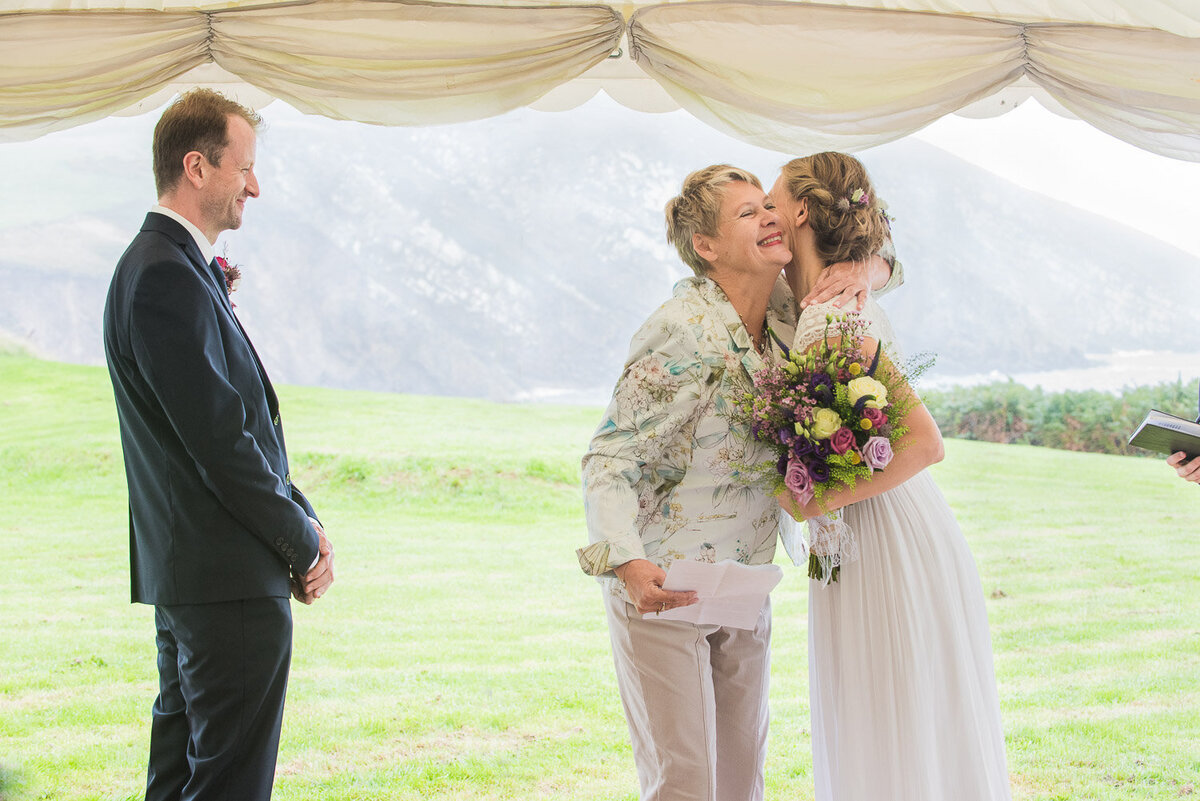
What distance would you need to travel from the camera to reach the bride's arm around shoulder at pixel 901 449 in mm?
2082

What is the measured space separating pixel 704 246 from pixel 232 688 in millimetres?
1497

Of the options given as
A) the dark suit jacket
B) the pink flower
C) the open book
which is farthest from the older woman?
the open book

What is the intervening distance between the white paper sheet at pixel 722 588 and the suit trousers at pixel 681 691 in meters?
0.06

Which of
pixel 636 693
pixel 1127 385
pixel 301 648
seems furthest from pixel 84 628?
pixel 1127 385

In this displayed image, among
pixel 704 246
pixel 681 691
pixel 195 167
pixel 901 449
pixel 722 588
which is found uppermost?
pixel 195 167

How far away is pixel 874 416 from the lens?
78.3 inches

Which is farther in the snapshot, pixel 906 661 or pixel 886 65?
pixel 886 65

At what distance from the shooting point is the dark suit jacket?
6.75 ft

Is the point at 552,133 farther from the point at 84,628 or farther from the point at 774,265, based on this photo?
the point at 774,265

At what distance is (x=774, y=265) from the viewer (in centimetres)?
226

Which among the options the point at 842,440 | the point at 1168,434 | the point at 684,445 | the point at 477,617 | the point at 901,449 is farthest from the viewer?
the point at 477,617

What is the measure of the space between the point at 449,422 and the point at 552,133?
304cm

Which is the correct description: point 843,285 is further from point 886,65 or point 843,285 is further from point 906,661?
point 886,65

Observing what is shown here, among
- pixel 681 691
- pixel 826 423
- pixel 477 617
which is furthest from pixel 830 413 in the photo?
pixel 477 617
